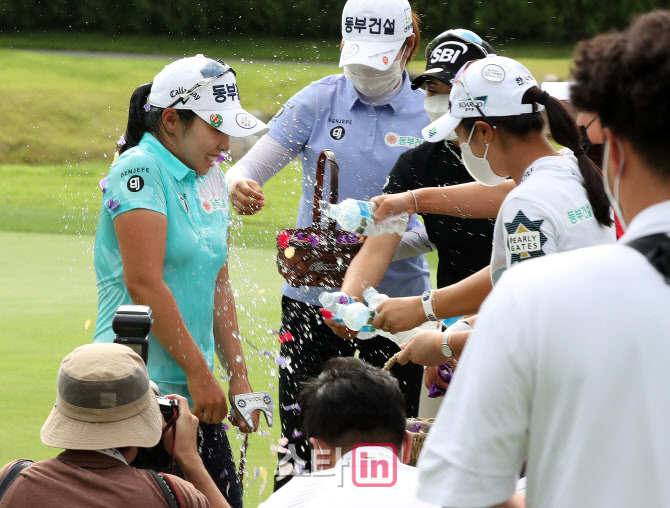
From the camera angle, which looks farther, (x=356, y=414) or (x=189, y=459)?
(x=189, y=459)

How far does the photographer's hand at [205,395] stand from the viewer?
271 cm

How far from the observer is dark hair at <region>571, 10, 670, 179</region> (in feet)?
3.76

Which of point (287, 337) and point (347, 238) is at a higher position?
point (347, 238)

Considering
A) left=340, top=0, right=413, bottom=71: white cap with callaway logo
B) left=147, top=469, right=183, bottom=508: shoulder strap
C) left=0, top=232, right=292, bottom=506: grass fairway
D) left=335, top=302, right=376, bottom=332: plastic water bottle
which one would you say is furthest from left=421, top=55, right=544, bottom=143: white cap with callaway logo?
left=0, top=232, right=292, bottom=506: grass fairway

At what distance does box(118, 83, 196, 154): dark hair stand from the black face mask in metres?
1.08

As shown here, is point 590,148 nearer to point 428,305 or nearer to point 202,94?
point 428,305

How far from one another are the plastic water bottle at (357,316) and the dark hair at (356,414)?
2.70ft

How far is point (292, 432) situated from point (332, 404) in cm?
150

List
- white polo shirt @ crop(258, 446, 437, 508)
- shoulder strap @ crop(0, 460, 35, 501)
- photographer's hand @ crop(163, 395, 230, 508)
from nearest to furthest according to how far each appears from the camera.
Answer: white polo shirt @ crop(258, 446, 437, 508)
shoulder strap @ crop(0, 460, 35, 501)
photographer's hand @ crop(163, 395, 230, 508)

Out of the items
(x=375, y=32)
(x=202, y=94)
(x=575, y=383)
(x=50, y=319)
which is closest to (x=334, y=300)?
(x=202, y=94)

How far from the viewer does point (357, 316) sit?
2.92 meters

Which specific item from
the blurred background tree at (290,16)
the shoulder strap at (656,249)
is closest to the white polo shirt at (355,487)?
the shoulder strap at (656,249)

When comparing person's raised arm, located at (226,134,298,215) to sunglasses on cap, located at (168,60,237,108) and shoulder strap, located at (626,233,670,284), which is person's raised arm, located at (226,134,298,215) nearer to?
sunglasses on cap, located at (168,60,237,108)

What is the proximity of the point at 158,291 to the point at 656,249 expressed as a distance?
1701mm
